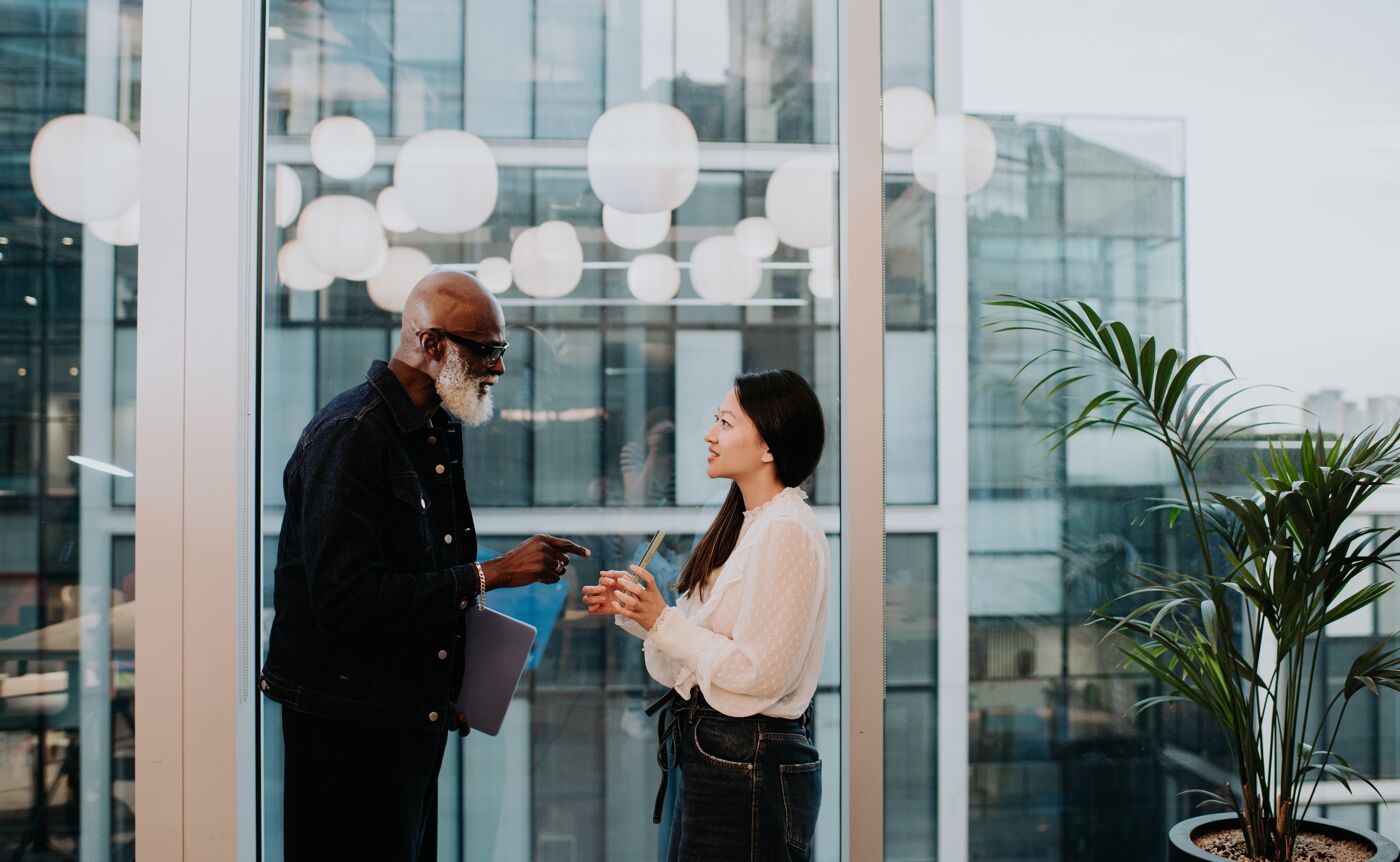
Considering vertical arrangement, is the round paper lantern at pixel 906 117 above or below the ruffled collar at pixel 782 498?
above

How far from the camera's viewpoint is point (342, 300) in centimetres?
249

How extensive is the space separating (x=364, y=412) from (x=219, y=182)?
77 cm

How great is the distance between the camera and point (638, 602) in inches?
74.5

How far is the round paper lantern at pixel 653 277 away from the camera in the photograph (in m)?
2.56

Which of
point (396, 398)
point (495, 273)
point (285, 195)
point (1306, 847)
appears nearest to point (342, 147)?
point (285, 195)

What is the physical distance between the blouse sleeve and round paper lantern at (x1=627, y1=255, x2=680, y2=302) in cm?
92

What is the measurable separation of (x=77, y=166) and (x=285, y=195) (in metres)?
0.46

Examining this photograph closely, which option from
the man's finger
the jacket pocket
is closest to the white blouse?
the man's finger

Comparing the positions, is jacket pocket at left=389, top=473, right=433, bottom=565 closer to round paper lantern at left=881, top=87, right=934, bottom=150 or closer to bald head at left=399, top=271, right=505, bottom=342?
bald head at left=399, top=271, right=505, bottom=342

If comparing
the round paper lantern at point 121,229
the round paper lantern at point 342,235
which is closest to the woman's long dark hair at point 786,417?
the round paper lantern at point 342,235

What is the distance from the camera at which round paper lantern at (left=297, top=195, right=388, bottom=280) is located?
2.48 m

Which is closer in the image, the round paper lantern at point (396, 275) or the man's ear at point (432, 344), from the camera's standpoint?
the man's ear at point (432, 344)

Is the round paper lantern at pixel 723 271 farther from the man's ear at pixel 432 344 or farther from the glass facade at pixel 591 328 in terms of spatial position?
the man's ear at pixel 432 344

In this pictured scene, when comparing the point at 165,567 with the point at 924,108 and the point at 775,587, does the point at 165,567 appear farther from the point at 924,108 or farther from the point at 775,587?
the point at 924,108
